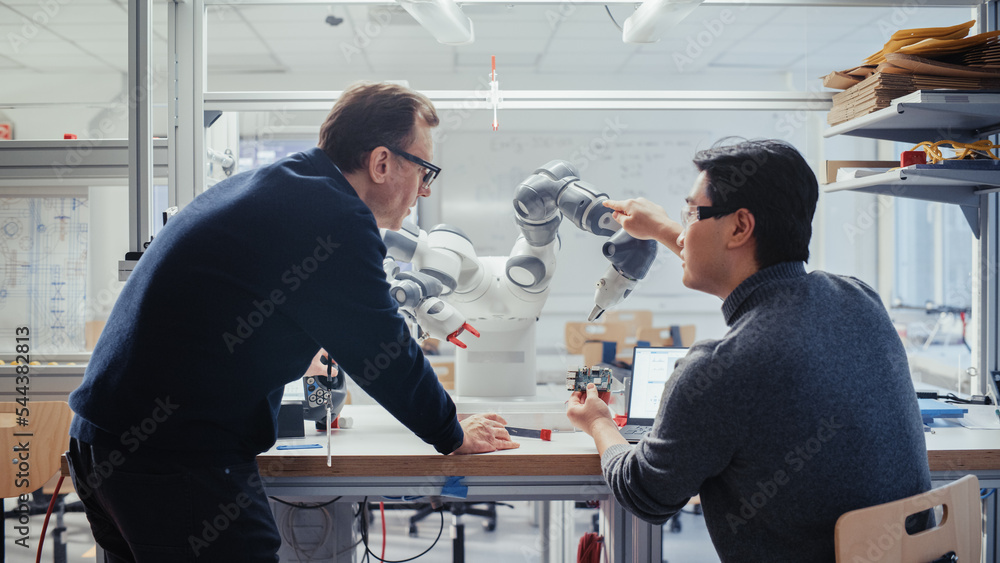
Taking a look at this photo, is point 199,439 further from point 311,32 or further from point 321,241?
point 311,32

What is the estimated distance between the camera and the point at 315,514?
1916mm

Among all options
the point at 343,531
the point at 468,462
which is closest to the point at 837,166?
the point at 468,462

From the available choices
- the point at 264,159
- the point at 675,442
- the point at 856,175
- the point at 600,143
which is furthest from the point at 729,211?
the point at 264,159

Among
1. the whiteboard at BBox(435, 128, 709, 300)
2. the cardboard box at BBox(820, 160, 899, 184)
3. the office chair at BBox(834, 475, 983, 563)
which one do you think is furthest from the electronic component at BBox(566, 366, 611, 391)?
the whiteboard at BBox(435, 128, 709, 300)

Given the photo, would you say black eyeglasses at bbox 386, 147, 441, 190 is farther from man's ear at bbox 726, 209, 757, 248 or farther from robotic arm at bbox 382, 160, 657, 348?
man's ear at bbox 726, 209, 757, 248

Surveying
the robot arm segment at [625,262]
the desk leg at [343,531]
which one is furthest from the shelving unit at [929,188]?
the desk leg at [343,531]

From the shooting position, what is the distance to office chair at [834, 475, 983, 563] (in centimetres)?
84

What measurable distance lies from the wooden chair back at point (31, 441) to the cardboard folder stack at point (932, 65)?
2.89 metres

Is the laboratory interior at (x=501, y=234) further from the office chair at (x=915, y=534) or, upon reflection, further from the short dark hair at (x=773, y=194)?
the short dark hair at (x=773, y=194)

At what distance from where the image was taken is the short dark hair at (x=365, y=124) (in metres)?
1.23

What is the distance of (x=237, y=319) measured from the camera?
1007 millimetres

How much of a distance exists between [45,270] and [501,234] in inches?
120

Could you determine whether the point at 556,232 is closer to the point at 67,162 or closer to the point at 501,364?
the point at 501,364

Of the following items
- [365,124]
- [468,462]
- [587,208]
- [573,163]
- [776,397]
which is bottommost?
[468,462]
